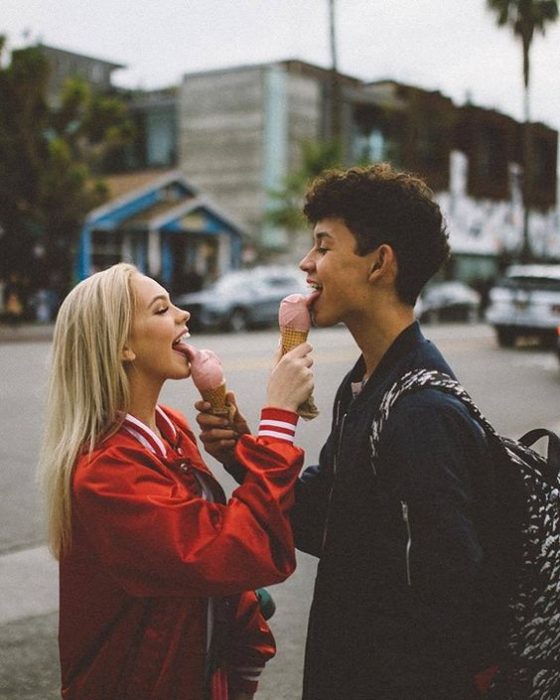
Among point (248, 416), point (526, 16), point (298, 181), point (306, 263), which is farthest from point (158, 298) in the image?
point (526, 16)

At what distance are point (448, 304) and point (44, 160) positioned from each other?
1543 centimetres

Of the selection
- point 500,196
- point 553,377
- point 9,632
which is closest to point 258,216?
point 500,196

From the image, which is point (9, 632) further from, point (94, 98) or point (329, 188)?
point (94, 98)

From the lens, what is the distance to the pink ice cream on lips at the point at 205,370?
226cm

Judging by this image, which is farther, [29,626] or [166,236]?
[166,236]

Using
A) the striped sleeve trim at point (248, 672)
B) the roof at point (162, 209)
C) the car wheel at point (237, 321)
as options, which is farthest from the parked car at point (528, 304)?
the striped sleeve trim at point (248, 672)

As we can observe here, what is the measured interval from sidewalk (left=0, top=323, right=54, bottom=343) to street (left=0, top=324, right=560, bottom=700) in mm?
1335

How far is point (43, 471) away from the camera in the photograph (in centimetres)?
215

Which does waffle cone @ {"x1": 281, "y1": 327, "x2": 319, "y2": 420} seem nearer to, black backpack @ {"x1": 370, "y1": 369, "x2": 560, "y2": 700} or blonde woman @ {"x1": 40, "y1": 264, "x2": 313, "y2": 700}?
blonde woman @ {"x1": 40, "y1": 264, "x2": 313, "y2": 700}

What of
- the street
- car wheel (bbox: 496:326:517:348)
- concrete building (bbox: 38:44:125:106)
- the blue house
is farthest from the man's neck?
concrete building (bbox: 38:44:125:106)

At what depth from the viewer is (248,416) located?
10.2 metres

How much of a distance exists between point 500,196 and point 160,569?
5248 centimetres

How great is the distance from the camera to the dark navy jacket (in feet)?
5.90

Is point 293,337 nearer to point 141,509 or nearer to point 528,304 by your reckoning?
point 141,509
